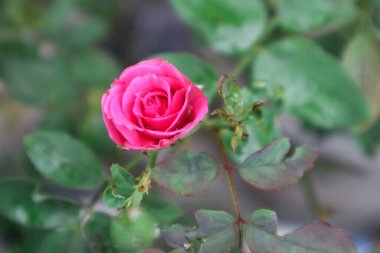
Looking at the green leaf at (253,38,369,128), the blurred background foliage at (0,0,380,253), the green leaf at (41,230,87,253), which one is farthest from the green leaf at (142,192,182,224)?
the green leaf at (253,38,369,128)

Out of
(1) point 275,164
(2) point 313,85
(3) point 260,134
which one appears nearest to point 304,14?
(2) point 313,85

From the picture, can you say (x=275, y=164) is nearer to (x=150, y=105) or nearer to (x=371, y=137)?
(x=150, y=105)

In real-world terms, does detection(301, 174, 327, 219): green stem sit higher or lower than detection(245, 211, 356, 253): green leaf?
lower

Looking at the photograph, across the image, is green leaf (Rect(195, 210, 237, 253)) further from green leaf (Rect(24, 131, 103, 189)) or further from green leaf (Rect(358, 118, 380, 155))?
green leaf (Rect(358, 118, 380, 155))

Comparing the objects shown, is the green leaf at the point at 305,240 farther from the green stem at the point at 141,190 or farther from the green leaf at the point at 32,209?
the green leaf at the point at 32,209

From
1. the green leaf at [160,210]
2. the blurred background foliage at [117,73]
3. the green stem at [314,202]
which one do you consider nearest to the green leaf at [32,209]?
the blurred background foliage at [117,73]

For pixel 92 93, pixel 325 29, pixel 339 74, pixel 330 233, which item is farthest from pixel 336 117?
pixel 92 93

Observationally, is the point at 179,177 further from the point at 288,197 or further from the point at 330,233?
the point at 288,197
